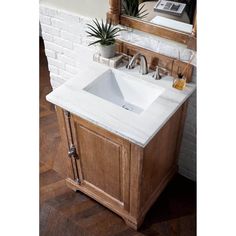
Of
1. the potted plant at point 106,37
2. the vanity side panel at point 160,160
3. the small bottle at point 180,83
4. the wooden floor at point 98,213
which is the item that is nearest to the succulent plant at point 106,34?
the potted plant at point 106,37

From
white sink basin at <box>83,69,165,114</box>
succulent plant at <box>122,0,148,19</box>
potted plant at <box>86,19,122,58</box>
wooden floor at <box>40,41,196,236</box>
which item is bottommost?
wooden floor at <box>40,41,196,236</box>

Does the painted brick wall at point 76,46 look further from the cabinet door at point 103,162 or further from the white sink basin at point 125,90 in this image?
the cabinet door at point 103,162

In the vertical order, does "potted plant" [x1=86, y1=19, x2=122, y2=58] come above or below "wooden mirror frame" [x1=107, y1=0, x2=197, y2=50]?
below

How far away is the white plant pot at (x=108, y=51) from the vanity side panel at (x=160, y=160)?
47 cm

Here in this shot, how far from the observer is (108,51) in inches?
63.4

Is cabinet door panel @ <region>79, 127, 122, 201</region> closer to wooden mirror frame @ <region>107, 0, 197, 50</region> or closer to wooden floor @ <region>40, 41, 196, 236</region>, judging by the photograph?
wooden floor @ <region>40, 41, 196, 236</region>

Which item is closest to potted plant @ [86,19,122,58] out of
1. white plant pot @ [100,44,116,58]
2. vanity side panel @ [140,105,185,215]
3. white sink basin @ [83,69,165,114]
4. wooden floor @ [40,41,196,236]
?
white plant pot @ [100,44,116,58]

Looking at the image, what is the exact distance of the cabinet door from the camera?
140cm

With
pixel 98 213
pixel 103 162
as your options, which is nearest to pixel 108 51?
pixel 103 162

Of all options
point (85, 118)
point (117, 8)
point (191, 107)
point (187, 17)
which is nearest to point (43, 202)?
point (85, 118)

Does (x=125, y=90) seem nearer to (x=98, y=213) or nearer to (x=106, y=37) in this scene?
(x=106, y=37)

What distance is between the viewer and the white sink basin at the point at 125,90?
5.02 feet

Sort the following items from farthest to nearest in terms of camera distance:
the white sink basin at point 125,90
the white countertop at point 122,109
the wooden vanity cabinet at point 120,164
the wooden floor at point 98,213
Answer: the wooden floor at point 98,213
the white sink basin at point 125,90
the wooden vanity cabinet at point 120,164
the white countertop at point 122,109
